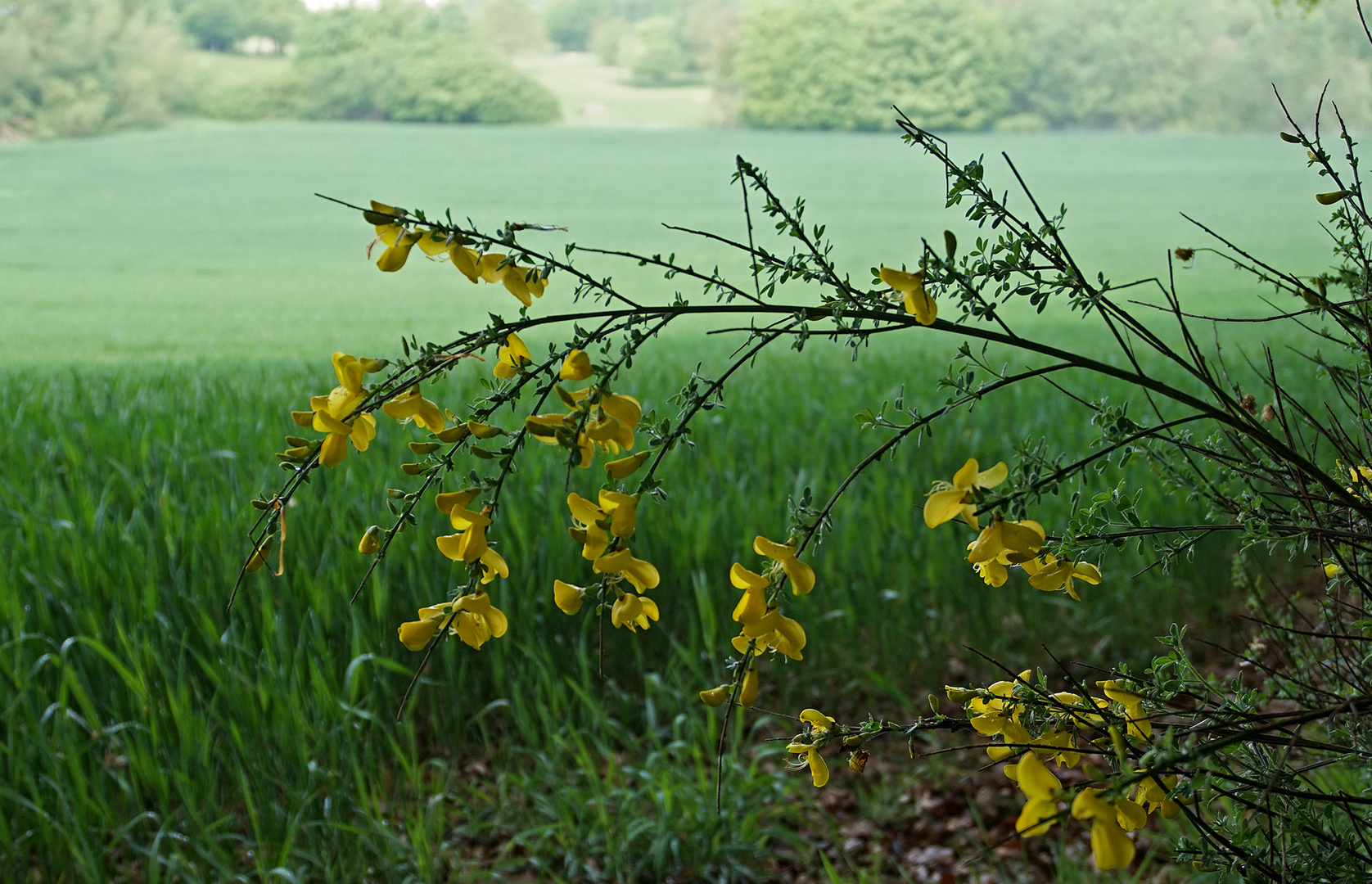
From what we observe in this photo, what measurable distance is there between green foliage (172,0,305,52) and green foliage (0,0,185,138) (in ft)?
2.78

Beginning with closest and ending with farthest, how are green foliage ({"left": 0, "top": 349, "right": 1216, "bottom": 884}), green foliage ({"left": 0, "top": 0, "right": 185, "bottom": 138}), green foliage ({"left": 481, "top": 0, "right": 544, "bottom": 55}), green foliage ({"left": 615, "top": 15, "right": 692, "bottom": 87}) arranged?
1. green foliage ({"left": 0, "top": 349, "right": 1216, "bottom": 884})
2. green foliage ({"left": 0, "top": 0, "right": 185, "bottom": 138})
3. green foliage ({"left": 481, "top": 0, "right": 544, "bottom": 55})
4. green foliage ({"left": 615, "top": 15, "right": 692, "bottom": 87})

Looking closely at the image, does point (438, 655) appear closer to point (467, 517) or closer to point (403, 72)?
point (467, 517)

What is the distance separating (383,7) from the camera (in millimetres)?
13875

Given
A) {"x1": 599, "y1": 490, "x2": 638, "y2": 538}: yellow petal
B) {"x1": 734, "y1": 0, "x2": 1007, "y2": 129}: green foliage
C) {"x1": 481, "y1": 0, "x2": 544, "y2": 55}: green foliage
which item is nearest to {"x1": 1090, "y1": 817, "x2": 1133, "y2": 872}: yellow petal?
{"x1": 599, "y1": 490, "x2": 638, "y2": 538}: yellow petal

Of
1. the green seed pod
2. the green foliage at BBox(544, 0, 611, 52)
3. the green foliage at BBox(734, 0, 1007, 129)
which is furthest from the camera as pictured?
the green foliage at BBox(544, 0, 611, 52)

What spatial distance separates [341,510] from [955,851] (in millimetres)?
1443

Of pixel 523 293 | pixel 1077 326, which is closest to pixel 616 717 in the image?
pixel 523 293

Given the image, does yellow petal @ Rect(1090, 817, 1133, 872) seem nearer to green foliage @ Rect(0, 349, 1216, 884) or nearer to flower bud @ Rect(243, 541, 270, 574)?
flower bud @ Rect(243, 541, 270, 574)

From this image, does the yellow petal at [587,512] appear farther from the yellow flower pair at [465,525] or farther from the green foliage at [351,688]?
the green foliage at [351,688]

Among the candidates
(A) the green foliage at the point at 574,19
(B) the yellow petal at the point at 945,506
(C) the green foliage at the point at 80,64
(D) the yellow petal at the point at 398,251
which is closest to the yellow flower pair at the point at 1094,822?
(B) the yellow petal at the point at 945,506

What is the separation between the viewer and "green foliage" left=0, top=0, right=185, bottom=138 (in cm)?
995

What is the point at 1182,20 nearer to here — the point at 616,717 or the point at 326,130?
the point at 326,130

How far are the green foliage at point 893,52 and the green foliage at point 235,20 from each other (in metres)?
6.19

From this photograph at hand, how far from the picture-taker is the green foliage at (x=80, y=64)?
9953 mm
